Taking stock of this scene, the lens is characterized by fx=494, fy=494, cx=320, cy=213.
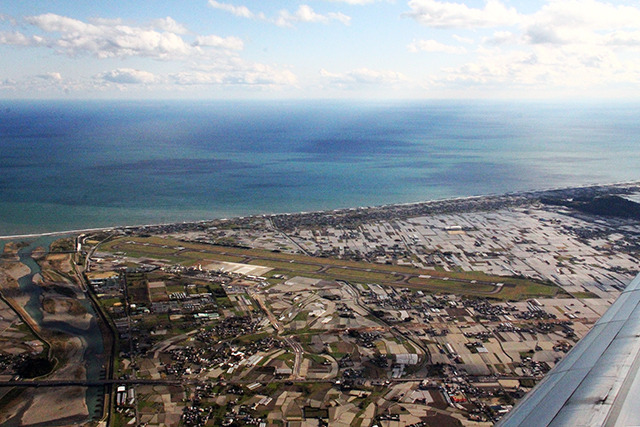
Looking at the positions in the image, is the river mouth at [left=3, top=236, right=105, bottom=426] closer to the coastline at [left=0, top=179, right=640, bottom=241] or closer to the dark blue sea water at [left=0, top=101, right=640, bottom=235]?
the coastline at [left=0, top=179, right=640, bottom=241]

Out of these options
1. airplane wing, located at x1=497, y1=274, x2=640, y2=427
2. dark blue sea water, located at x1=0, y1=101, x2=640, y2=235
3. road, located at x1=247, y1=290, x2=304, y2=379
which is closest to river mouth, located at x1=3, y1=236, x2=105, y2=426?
road, located at x1=247, y1=290, x2=304, y2=379

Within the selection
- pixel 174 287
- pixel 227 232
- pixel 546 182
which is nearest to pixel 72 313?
pixel 174 287

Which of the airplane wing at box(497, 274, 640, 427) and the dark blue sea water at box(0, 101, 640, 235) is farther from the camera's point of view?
the dark blue sea water at box(0, 101, 640, 235)

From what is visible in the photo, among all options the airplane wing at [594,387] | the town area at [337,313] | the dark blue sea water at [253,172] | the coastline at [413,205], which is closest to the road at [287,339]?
the town area at [337,313]

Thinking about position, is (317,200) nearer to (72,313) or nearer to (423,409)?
(72,313)

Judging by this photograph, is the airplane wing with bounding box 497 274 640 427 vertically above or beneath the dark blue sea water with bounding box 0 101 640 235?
above

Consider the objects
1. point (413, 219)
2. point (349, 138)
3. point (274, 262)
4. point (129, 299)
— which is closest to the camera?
point (129, 299)

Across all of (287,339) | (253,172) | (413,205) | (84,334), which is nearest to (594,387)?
(287,339)
